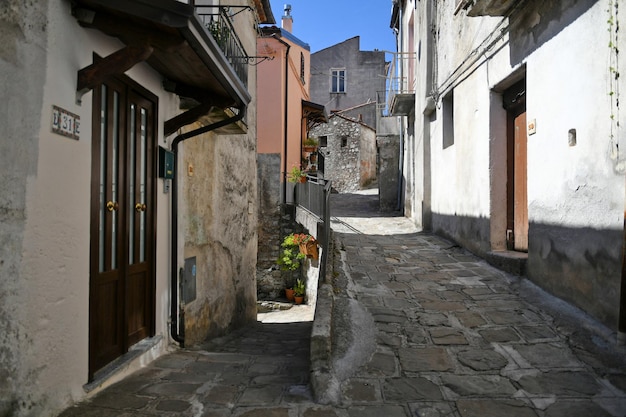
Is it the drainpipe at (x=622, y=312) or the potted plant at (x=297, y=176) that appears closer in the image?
the drainpipe at (x=622, y=312)

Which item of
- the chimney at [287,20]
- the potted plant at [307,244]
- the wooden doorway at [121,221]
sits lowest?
the potted plant at [307,244]

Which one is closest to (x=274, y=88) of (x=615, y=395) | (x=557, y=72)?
(x=557, y=72)

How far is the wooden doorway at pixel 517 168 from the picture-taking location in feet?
19.5

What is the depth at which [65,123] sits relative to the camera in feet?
9.20

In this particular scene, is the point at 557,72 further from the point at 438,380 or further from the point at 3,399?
the point at 3,399

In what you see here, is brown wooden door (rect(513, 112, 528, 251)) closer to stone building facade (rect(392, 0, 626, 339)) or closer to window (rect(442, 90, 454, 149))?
stone building facade (rect(392, 0, 626, 339))

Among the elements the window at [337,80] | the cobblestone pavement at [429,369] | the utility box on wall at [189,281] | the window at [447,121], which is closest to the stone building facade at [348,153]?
the window at [337,80]

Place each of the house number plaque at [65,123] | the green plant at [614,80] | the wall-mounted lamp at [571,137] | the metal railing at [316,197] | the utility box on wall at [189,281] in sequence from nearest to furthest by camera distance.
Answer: the house number plaque at [65,123] → the green plant at [614,80] → the wall-mounted lamp at [571,137] → the utility box on wall at [189,281] → the metal railing at [316,197]

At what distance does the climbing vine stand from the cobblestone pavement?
1550 mm

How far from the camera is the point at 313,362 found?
3.40m

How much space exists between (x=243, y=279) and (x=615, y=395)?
242 inches

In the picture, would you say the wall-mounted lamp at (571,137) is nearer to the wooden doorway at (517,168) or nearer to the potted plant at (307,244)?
the wooden doorway at (517,168)

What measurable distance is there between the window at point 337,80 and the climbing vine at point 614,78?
2829 centimetres

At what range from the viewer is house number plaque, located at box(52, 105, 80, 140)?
8.87ft
